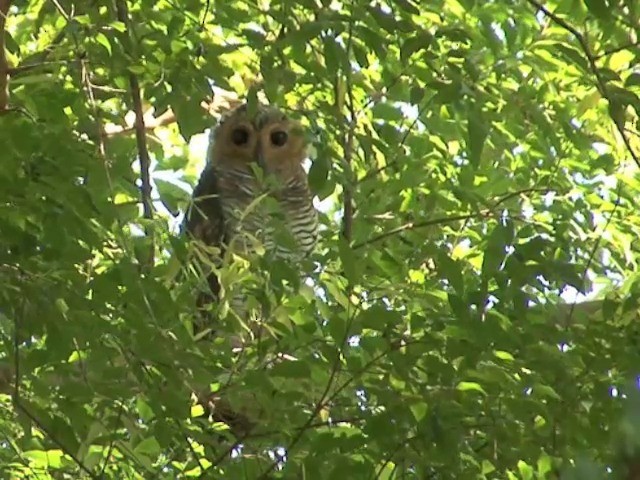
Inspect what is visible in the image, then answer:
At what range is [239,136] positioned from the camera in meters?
5.34

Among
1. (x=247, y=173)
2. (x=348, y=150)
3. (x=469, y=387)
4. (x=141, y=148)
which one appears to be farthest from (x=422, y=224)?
(x=247, y=173)

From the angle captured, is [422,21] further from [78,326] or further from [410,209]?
[78,326]

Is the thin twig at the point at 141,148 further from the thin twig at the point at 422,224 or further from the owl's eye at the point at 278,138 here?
the owl's eye at the point at 278,138

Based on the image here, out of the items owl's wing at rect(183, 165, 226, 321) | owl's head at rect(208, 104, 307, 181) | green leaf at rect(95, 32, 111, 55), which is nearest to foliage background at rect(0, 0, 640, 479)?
green leaf at rect(95, 32, 111, 55)

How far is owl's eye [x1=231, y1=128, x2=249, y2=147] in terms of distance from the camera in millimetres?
5324

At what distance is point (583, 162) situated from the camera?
3.27m

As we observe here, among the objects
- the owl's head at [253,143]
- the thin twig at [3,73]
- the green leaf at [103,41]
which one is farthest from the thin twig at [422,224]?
the owl's head at [253,143]

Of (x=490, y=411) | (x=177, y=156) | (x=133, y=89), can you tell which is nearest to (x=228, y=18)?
(x=133, y=89)

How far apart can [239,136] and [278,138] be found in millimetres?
204

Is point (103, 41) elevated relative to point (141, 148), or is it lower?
elevated

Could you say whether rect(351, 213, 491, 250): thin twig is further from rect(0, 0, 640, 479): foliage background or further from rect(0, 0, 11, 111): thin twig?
rect(0, 0, 11, 111): thin twig

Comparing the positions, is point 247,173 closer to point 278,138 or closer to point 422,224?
point 278,138

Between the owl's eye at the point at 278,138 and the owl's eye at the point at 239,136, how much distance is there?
0.45ft

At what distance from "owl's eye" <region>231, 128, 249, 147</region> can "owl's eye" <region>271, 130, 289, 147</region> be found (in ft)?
0.45
